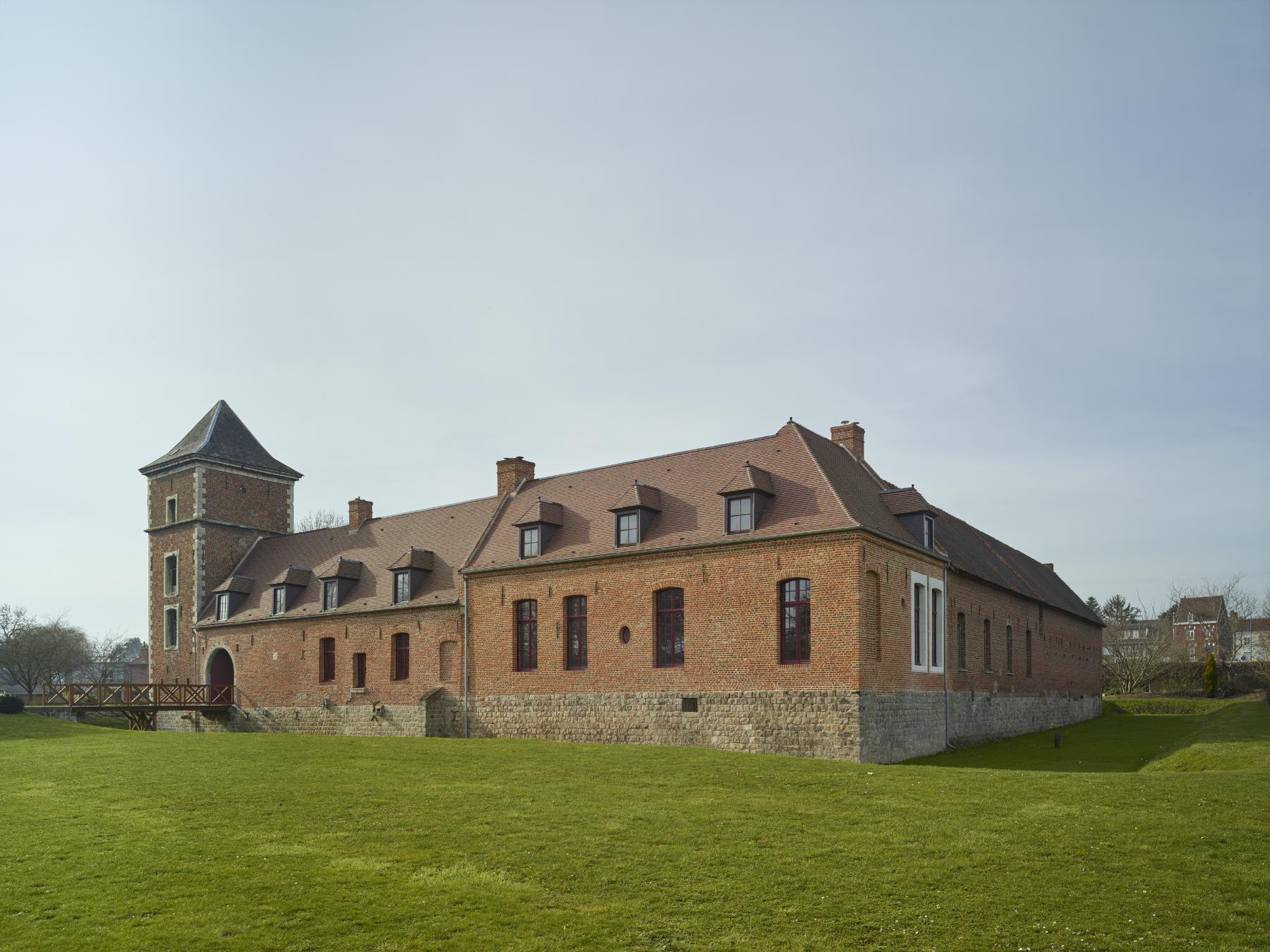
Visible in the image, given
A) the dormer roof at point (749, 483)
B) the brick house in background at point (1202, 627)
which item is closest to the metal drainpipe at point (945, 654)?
the dormer roof at point (749, 483)

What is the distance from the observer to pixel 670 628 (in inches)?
1006

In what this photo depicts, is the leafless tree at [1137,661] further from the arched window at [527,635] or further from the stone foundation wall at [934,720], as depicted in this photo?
the arched window at [527,635]

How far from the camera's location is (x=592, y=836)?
13.2 metres

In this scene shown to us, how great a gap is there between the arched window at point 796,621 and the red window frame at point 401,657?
1347 centimetres

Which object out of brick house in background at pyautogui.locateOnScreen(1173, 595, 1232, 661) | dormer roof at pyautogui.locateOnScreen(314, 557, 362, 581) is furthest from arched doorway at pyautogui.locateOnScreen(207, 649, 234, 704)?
brick house in background at pyautogui.locateOnScreen(1173, 595, 1232, 661)

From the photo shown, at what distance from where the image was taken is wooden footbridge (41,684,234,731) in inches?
1383

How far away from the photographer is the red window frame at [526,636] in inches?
1118

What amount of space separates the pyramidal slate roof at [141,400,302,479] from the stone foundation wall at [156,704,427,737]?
9718mm

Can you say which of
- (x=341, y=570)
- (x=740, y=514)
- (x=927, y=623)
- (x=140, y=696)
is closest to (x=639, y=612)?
(x=740, y=514)

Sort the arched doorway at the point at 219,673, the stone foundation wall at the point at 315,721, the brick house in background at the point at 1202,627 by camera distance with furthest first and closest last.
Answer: the brick house in background at the point at 1202,627
the arched doorway at the point at 219,673
the stone foundation wall at the point at 315,721

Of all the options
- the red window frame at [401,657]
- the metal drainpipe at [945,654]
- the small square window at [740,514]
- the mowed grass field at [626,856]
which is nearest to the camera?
the mowed grass field at [626,856]

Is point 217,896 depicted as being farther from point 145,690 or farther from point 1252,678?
point 1252,678

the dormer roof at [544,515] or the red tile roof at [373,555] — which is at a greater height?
the dormer roof at [544,515]

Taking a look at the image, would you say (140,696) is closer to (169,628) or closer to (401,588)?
(169,628)
